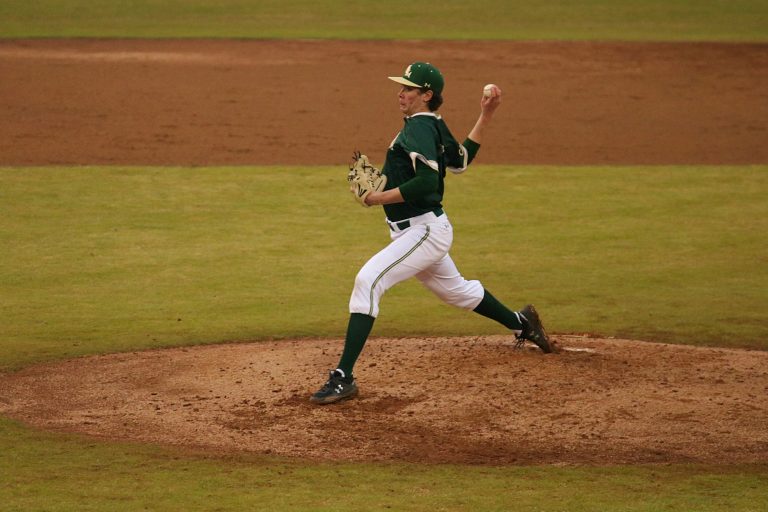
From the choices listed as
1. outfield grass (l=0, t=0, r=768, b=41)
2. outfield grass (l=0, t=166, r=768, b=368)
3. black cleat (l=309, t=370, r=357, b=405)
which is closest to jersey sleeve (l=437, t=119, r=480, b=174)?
black cleat (l=309, t=370, r=357, b=405)

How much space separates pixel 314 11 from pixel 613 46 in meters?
8.16

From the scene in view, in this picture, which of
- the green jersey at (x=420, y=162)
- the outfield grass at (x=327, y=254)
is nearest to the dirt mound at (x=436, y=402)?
the outfield grass at (x=327, y=254)

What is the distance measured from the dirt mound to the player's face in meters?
1.48

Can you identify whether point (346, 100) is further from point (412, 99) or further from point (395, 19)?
point (412, 99)

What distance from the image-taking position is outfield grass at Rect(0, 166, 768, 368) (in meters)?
8.47

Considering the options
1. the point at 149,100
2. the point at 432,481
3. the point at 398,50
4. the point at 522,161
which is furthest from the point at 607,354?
the point at 398,50

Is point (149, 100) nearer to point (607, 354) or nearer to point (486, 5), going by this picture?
point (607, 354)

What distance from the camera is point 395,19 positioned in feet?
87.5

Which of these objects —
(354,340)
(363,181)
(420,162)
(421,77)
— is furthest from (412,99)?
→ (354,340)

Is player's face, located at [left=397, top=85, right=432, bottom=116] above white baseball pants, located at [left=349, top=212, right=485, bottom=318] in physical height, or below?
above

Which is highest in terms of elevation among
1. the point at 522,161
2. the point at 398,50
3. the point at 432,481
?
the point at 398,50

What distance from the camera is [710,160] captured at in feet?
47.0

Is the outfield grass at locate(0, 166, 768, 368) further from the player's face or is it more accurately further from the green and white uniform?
the player's face

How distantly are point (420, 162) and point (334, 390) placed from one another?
1.27m
